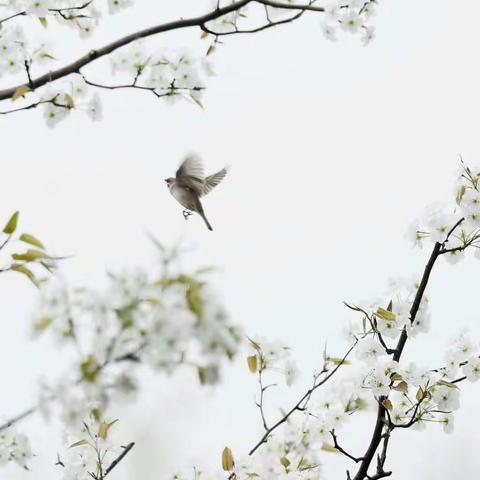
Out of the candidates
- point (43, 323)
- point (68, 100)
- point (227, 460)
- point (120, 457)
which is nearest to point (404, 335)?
point (227, 460)

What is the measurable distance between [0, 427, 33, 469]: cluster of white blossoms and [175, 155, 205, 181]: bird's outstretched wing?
37.7 inches

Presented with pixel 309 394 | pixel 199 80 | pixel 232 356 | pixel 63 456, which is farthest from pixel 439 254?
pixel 232 356

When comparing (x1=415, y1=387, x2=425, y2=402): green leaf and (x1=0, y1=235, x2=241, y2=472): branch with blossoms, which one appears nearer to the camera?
(x1=0, y1=235, x2=241, y2=472): branch with blossoms

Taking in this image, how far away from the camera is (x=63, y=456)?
6.51ft

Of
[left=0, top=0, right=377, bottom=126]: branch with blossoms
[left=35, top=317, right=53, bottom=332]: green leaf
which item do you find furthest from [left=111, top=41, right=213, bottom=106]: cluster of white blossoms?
[left=35, top=317, right=53, bottom=332]: green leaf

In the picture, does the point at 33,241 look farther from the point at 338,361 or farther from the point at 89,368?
the point at 338,361

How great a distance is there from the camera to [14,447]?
1714 millimetres

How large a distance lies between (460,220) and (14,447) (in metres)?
1.12

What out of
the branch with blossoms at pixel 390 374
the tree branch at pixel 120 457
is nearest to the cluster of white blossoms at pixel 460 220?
the branch with blossoms at pixel 390 374

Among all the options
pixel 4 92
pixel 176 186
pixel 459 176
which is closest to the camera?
pixel 4 92

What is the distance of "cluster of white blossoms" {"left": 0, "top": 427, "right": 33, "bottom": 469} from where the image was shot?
1698 mm

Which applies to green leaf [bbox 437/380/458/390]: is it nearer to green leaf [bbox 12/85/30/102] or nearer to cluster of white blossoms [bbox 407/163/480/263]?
cluster of white blossoms [bbox 407/163/480/263]

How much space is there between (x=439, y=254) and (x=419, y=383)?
0.31 meters

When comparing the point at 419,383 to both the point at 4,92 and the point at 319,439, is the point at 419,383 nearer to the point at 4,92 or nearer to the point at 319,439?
the point at 319,439
